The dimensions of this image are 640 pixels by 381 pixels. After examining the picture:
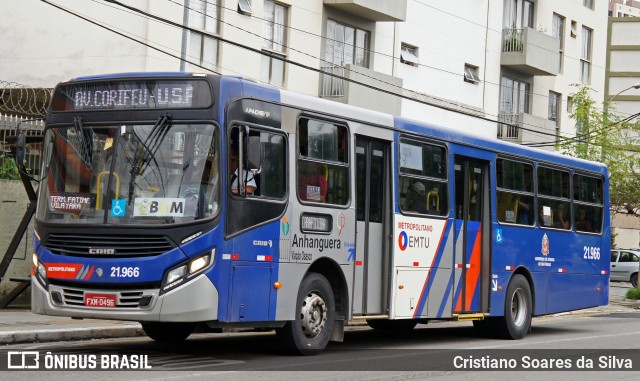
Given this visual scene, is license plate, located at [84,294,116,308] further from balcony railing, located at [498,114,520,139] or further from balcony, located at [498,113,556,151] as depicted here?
balcony railing, located at [498,114,520,139]

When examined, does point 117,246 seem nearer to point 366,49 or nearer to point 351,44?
point 351,44

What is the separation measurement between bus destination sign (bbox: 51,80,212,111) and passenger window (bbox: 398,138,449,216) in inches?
160

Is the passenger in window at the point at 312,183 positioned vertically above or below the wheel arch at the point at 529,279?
above

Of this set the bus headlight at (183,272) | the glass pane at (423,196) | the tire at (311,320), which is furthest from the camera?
the glass pane at (423,196)

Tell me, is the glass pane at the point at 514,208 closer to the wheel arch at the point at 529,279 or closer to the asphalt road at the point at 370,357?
the wheel arch at the point at 529,279

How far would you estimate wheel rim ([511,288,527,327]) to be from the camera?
738 inches

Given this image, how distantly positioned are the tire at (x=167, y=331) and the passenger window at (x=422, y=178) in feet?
11.5

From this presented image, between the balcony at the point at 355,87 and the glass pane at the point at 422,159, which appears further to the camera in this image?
the balcony at the point at 355,87

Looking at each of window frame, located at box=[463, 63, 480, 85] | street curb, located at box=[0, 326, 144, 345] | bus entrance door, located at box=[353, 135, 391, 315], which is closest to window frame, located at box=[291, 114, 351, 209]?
bus entrance door, located at box=[353, 135, 391, 315]

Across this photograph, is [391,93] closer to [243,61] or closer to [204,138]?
[243,61]

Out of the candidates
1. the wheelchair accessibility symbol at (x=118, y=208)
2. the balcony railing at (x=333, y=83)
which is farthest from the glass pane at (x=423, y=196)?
the balcony railing at (x=333, y=83)

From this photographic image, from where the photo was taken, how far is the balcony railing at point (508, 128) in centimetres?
3994

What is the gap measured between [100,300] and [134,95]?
238 cm

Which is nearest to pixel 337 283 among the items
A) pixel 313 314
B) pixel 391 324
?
pixel 313 314
